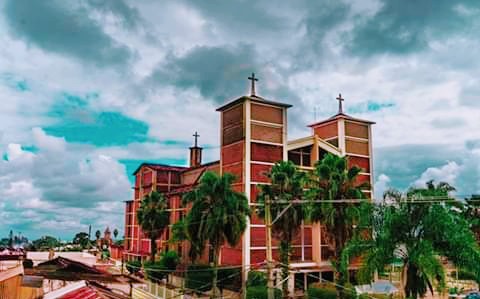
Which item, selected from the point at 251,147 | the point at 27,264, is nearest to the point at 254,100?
the point at 251,147

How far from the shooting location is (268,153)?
38250mm

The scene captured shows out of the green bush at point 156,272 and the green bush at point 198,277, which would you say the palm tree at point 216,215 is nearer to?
the green bush at point 198,277

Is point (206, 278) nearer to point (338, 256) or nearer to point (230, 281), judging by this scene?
point (230, 281)

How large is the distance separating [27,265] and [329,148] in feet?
109

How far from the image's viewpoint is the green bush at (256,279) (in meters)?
33.9

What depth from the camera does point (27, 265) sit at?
12484 mm

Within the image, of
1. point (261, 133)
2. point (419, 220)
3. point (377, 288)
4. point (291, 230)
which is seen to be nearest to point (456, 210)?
point (419, 220)

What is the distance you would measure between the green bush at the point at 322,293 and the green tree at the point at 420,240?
1083 cm

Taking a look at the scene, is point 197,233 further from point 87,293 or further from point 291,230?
point 87,293

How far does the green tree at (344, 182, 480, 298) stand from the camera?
19.4 m

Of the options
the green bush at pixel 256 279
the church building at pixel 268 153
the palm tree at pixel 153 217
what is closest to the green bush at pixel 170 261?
the church building at pixel 268 153

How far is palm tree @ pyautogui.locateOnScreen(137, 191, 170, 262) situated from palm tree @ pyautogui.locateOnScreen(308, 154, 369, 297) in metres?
20.3

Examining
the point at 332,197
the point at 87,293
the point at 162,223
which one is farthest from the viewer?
the point at 162,223

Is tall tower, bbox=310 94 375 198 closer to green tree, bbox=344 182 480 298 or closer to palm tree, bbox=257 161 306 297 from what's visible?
palm tree, bbox=257 161 306 297
